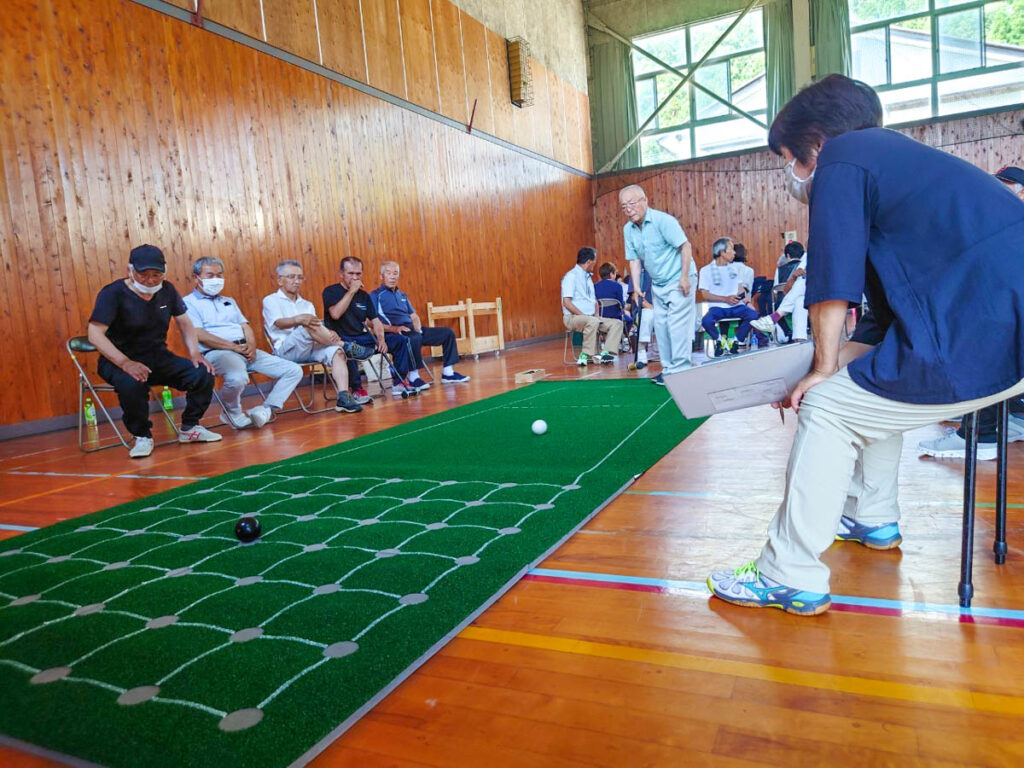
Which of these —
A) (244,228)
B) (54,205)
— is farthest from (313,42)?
(54,205)

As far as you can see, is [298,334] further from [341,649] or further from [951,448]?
[951,448]

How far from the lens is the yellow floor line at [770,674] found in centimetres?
114

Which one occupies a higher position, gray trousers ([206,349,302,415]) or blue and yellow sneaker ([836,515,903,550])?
gray trousers ([206,349,302,415])

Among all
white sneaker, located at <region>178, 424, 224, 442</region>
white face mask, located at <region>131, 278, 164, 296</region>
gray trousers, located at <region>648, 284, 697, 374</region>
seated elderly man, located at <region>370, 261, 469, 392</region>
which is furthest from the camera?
seated elderly man, located at <region>370, 261, 469, 392</region>

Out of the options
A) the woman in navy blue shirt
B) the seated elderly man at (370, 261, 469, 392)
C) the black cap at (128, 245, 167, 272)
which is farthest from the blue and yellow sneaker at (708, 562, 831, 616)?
the seated elderly man at (370, 261, 469, 392)

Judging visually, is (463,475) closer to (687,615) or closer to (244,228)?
(687,615)

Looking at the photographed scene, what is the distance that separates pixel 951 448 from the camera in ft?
9.10

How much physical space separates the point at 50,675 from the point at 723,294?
678 centimetres

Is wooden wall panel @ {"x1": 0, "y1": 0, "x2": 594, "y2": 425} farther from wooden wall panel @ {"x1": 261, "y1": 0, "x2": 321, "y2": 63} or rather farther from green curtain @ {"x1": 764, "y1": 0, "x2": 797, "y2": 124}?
green curtain @ {"x1": 764, "y1": 0, "x2": 797, "y2": 124}

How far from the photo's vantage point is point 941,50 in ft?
38.2

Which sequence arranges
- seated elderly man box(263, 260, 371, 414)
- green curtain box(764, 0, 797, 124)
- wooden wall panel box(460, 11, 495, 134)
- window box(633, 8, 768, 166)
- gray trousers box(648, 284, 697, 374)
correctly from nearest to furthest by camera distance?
gray trousers box(648, 284, 697, 374) → seated elderly man box(263, 260, 371, 414) → wooden wall panel box(460, 11, 495, 134) → green curtain box(764, 0, 797, 124) → window box(633, 8, 768, 166)

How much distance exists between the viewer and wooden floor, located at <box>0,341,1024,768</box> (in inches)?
42.3

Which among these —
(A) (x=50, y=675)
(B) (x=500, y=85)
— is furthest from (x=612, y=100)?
(A) (x=50, y=675)

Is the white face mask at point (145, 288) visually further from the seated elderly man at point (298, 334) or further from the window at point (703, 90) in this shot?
the window at point (703, 90)
